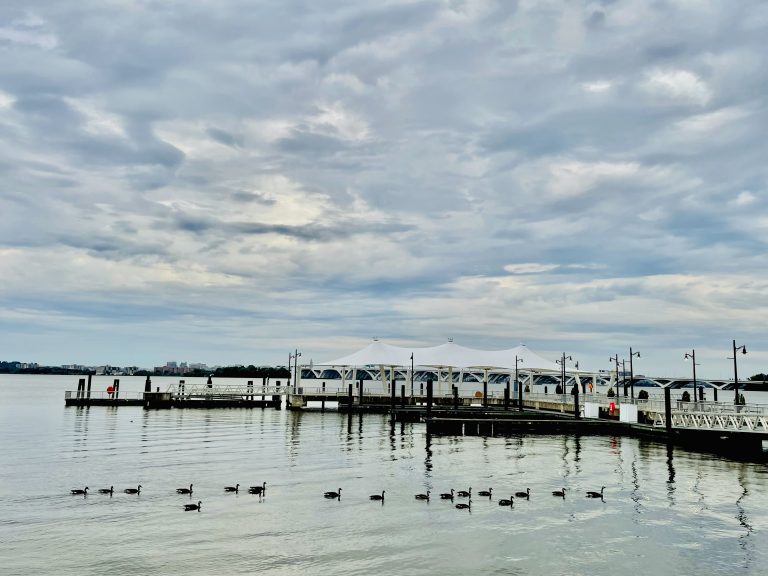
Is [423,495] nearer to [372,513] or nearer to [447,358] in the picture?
[372,513]

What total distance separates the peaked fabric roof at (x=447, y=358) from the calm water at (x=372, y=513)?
37.7 m

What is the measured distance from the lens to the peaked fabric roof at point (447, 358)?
286 ft

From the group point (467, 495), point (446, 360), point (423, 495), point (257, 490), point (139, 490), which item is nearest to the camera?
point (467, 495)

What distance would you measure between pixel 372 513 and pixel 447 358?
6368cm

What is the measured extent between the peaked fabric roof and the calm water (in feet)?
124

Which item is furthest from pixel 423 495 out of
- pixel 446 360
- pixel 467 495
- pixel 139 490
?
pixel 446 360

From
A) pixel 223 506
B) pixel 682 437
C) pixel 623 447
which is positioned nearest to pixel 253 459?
pixel 223 506

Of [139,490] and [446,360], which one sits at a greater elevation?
[446,360]

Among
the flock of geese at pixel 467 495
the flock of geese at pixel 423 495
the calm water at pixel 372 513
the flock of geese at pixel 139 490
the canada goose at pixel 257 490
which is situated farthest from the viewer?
the canada goose at pixel 257 490

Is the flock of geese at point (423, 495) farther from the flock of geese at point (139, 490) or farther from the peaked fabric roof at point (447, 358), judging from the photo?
the peaked fabric roof at point (447, 358)

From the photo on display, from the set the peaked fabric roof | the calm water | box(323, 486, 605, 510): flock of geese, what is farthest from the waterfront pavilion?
box(323, 486, 605, 510): flock of geese

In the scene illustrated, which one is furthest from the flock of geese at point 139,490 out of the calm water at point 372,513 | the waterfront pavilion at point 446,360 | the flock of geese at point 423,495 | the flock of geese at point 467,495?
the waterfront pavilion at point 446,360

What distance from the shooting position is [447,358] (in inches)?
3521

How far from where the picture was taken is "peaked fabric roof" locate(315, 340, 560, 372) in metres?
87.2
